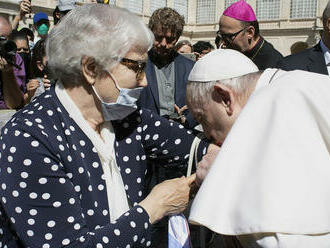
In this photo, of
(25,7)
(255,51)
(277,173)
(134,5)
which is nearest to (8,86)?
(25,7)

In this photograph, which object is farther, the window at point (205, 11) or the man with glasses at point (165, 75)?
the window at point (205, 11)

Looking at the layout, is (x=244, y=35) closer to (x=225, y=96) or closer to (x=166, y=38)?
(x=166, y=38)

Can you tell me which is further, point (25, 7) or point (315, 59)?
point (25, 7)

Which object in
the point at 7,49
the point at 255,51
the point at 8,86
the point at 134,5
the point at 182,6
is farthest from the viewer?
A: the point at 182,6

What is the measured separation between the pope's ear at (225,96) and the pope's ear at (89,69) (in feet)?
1.83

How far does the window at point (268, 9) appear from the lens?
31.9 m

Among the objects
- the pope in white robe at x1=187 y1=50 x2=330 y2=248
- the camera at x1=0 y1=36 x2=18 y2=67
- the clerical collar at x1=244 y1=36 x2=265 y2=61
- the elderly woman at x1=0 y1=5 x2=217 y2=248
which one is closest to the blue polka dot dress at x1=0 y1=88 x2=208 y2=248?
the elderly woman at x1=0 y1=5 x2=217 y2=248

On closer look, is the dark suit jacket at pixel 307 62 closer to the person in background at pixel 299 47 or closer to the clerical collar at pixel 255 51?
the clerical collar at pixel 255 51

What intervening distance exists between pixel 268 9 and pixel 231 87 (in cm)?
3213

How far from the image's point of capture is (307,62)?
Answer: 3789mm

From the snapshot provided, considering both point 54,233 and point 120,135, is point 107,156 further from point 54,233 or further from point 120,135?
point 54,233

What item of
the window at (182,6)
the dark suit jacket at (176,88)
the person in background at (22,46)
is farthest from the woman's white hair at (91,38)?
the window at (182,6)

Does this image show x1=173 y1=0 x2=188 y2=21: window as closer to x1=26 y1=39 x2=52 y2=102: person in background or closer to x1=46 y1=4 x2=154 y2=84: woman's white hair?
x1=26 y1=39 x2=52 y2=102: person in background

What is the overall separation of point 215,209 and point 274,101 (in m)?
0.41
